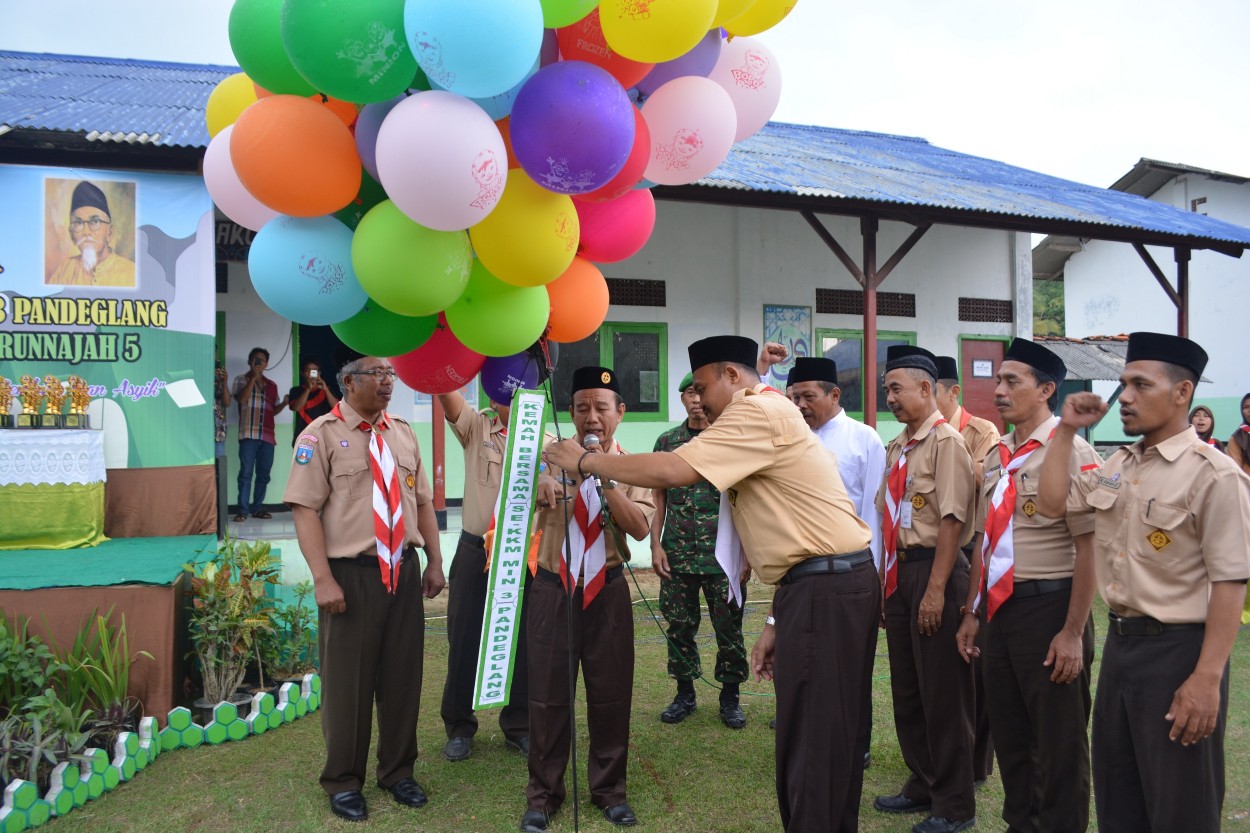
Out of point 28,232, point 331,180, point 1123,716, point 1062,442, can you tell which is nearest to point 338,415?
point 331,180

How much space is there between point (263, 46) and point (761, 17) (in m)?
1.55

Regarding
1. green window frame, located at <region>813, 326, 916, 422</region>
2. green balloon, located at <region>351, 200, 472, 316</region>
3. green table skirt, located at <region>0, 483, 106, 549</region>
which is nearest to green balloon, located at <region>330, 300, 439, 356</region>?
green balloon, located at <region>351, 200, 472, 316</region>

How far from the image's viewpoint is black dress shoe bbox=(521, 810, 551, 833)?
11.8 feet

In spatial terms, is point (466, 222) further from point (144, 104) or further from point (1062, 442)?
point (144, 104)

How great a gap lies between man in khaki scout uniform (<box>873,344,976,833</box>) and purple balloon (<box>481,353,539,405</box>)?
1624mm

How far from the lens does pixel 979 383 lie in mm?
12445

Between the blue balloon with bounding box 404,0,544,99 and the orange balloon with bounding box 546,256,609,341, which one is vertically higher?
the blue balloon with bounding box 404,0,544,99

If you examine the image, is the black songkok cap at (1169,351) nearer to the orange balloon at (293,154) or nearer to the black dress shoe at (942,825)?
the black dress shoe at (942,825)

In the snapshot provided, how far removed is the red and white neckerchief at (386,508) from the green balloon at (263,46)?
5.29 feet

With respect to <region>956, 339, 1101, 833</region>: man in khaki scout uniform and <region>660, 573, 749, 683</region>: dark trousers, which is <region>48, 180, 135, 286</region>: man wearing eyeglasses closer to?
<region>660, 573, 749, 683</region>: dark trousers

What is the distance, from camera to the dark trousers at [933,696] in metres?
3.61

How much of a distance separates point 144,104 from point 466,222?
7.20 meters

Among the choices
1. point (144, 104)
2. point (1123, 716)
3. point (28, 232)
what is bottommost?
point (1123, 716)

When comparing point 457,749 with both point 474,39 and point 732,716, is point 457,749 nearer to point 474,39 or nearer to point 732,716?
point 732,716
